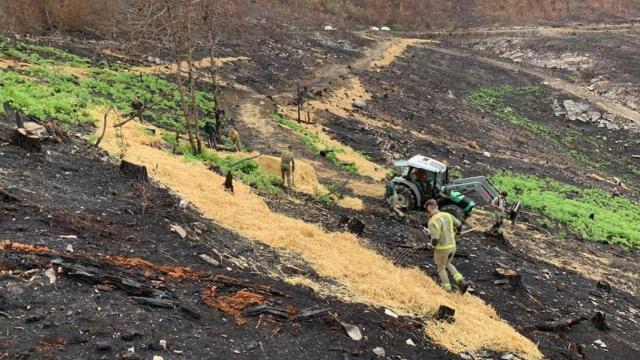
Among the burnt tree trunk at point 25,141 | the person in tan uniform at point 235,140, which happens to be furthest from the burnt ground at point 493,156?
the person in tan uniform at point 235,140

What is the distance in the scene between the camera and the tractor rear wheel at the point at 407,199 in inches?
615

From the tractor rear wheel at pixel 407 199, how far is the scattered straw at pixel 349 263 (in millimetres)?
4321

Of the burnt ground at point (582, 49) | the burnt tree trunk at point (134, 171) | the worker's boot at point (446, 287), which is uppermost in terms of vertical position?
the burnt tree trunk at point (134, 171)

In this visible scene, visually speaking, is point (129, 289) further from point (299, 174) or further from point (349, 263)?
point (299, 174)

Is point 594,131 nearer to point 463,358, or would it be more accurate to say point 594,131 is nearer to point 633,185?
point 633,185

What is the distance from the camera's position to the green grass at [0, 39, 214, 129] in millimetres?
15507

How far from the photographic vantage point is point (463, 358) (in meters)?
7.61

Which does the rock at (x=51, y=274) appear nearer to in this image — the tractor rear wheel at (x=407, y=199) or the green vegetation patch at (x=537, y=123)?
the tractor rear wheel at (x=407, y=199)

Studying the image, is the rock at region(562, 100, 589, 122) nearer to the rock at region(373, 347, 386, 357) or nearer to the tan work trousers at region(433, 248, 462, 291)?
the tan work trousers at region(433, 248, 462, 291)

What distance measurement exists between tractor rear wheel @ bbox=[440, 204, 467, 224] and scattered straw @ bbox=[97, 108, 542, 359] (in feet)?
14.8

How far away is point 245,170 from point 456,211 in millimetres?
6297

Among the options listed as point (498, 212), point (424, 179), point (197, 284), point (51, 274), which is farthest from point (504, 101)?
point (51, 274)

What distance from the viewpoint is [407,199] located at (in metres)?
15.7

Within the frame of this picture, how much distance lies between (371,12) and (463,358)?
56.1 metres
